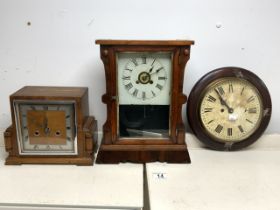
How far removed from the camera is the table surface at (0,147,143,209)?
0.75 metres

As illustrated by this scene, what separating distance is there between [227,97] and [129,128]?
348 mm

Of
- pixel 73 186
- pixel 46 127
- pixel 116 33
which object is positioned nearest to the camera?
pixel 73 186

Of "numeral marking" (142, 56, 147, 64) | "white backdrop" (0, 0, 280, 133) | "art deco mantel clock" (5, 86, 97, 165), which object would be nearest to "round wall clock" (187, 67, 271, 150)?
"white backdrop" (0, 0, 280, 133)

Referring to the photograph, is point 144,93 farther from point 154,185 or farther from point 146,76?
point 154,185

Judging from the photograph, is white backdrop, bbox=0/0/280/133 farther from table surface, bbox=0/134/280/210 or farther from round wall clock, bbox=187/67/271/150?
table surface, bbox=0/134/280/210

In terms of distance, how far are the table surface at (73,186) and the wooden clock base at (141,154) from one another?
0.9 inches

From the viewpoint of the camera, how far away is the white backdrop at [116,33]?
101 centimetres

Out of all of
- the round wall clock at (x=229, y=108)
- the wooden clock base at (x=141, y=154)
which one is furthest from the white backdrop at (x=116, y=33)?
the wooden clock base at (x=141, y=154)

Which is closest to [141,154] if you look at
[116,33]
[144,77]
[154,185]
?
[154,185]

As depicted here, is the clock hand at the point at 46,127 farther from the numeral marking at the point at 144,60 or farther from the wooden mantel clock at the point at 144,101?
the numeral marking at the point at 144,60

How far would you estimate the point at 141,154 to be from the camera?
94cm

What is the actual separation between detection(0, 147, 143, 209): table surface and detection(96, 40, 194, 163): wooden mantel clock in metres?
0.06

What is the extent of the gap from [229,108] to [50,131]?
60cm

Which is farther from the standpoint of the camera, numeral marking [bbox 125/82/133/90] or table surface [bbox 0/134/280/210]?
numeral marking [bbox 125/82/133/90]
